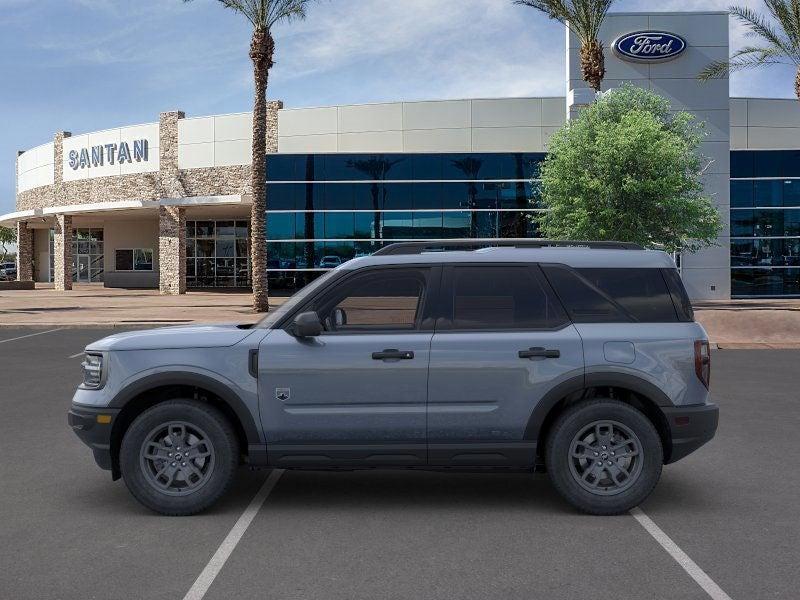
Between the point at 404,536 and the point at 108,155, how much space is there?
1888 inches

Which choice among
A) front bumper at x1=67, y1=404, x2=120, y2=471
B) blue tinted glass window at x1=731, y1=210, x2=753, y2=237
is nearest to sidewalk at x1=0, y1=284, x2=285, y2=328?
front bumper at x1=67, y1=404, x2=120, y2=471

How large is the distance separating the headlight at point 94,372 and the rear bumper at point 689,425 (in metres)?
3.82

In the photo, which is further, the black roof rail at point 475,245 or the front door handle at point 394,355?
the black roof rail at point 475,245

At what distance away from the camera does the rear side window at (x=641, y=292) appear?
583cm

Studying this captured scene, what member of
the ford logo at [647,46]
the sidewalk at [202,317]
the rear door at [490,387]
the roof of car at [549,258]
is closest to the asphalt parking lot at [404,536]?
the rear door at [490,387]

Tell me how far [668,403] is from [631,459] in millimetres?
451

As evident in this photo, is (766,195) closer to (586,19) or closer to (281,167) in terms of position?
(586,19)

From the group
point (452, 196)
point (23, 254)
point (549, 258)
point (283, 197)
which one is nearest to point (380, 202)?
Result: point (452, 196)

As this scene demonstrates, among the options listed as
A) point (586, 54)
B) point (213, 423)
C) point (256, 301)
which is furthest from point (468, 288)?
point (586, 54)

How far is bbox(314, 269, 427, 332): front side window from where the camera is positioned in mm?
5832

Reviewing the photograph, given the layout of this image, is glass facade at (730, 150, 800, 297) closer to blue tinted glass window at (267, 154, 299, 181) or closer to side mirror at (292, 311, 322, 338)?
blue tinted glass window at (267, 154, 299, 181)

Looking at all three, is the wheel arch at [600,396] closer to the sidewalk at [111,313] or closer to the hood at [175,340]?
the hood at [175,340]

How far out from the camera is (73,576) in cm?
456

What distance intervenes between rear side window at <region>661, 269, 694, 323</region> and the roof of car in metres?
0.06
